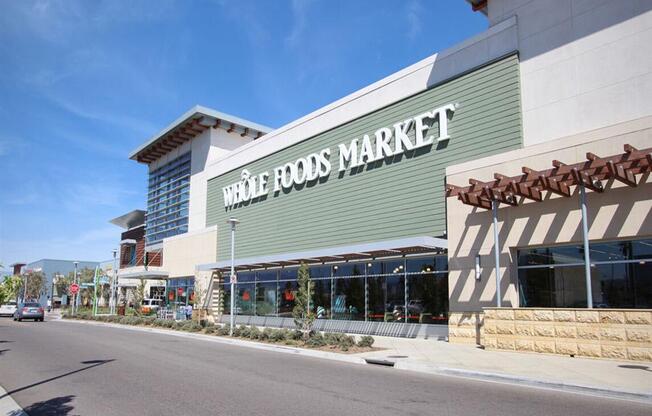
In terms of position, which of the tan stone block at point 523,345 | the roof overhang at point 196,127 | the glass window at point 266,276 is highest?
the roof overhang at point 196,127

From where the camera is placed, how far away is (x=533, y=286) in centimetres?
1858

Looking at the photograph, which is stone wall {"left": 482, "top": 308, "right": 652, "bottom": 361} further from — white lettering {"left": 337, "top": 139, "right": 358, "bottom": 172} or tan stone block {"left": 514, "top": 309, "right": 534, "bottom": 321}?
white lettering {"left": 337, "top": 139, "right": 358, "bottom": 172}

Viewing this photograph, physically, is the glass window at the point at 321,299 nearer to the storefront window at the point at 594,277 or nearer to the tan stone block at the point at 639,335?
the storefront window at the point at 594,277

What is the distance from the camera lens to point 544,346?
15828mm

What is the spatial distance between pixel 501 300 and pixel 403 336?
16.7 ft

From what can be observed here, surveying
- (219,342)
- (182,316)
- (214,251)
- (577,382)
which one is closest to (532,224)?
(577,382)

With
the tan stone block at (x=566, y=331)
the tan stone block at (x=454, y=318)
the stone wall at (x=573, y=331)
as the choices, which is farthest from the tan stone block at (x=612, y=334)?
the tan stone block at (x=454, y=318)

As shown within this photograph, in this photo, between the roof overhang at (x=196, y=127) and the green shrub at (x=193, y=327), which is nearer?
the green shrub at (x=193, y=327)

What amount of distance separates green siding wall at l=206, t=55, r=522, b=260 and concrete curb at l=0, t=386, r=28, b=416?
16.2 metres

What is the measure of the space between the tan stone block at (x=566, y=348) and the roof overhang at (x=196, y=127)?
1345 inches

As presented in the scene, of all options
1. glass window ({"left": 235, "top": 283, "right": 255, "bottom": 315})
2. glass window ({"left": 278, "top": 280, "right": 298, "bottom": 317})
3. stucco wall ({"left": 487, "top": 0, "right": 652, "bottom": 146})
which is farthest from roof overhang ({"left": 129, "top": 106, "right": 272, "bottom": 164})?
stucco wall ({"left": 487, "top": 0, "right": 652, "bottom": 146})

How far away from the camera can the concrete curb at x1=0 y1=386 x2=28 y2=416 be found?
8.26 meters

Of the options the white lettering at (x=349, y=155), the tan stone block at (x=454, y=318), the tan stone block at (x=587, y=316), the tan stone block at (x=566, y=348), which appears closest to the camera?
the tan stone block at (x=587, y=316)

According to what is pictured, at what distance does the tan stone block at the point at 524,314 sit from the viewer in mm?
16297
